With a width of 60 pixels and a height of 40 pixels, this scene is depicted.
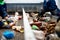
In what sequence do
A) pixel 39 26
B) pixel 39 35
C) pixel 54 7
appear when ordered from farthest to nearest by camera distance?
1. pixel 54 7
2. pixel 39 26
3. pixel 39 35

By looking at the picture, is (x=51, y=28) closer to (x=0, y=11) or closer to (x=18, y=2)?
(x=0, y=11)

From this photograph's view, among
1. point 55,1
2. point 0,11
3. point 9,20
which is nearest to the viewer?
point 9,20

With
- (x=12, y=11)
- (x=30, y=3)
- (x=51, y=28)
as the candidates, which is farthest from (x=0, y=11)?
(x=51, y=28)

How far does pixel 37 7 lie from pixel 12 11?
46 centimetres

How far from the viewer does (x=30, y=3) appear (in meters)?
2.73

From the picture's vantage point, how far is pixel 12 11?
2674 mm

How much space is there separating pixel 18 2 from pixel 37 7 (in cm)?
36

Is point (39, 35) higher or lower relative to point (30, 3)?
lower

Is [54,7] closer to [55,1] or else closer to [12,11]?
[55,1]

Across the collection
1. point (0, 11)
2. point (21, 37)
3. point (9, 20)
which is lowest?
point (21, 37)

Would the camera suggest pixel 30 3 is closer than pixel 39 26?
No

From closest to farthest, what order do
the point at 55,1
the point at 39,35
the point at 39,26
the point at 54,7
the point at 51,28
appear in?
1. the point at 39,35
2. the point at 51,28
3. the point at 39,26
4. the point at 54,7
5. the point at 55,1

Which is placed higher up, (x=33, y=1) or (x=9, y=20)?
(x=33, y=1)

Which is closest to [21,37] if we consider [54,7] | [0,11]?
[0,11]
